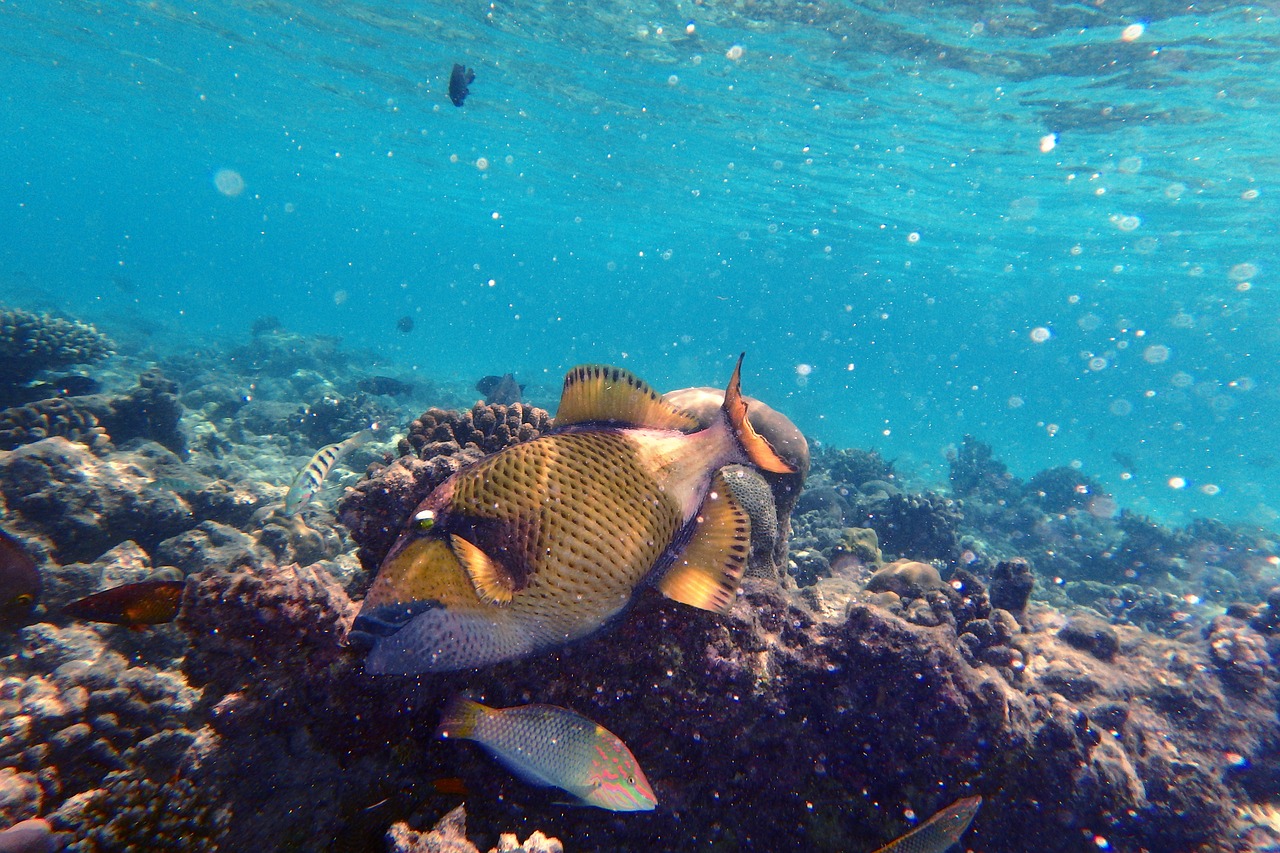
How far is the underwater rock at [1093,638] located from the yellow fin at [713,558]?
435 cm

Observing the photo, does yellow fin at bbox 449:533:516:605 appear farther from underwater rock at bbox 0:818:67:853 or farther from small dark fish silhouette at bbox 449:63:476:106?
small dark fish silhouette at bbox 449:63:476:106

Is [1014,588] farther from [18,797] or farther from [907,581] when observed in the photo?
[18,797]

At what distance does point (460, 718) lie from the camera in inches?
81.4

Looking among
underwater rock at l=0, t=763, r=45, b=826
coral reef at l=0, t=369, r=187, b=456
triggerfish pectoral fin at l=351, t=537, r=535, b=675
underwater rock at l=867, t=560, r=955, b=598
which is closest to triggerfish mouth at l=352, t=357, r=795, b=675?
triggerfish pectoral fin at l=351, t=537, r=535, b=675

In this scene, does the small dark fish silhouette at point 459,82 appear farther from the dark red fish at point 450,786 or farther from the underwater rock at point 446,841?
the underwater rock at point 446,841

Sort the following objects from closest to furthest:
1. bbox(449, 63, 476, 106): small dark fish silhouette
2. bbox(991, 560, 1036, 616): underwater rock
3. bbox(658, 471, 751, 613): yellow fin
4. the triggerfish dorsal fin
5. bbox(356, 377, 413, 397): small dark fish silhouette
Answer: bbox(658, 471, 751, 613): yellow fin, the triggerfish dorsal fin, bbox(991, 560, 1036, 616): underwater rock, bbox(449, 63, 476, 106): small dark fish silhouette, bbox(356, 377, 413, 397): small dark fish silhouette

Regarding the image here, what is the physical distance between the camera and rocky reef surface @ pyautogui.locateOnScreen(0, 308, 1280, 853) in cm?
213

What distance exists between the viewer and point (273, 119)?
33.6 metres

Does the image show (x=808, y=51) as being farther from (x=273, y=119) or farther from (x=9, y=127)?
(x=9, y=127)

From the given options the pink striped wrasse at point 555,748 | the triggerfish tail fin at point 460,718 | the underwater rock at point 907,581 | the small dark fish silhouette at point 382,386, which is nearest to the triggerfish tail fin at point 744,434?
the pink striped wrasse at point 555,748

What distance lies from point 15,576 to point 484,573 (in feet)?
8.58

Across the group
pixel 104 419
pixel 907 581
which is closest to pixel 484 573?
pixel 907 581

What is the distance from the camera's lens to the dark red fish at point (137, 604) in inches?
94.1

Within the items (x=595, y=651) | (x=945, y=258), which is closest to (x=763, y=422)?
(x=595, y=651)
